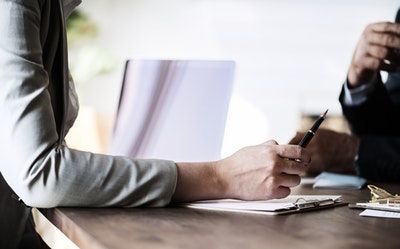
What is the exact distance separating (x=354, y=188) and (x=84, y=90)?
13.8 ft

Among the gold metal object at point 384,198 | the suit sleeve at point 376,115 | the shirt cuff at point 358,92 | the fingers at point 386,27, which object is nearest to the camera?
the gold metal object at point 384,198

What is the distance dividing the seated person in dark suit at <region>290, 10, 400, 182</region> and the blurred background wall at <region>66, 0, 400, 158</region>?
3.51m

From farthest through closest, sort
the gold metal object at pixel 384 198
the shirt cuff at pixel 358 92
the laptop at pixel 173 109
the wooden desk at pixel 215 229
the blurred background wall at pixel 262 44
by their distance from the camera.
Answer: the blurred background wall at pixel 262 44 < the shirt cuff at pixel 358 92 < the laptop at pixel 173 109 < the gold metal object at pixel 384 198 < the wooden desk at pixel 215 229

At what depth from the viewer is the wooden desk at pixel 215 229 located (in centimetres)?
83

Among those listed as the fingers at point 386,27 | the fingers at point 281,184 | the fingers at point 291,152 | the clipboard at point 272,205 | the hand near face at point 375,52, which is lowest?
the clipboard at point 272,205

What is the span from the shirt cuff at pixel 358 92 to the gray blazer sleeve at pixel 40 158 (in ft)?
3.15

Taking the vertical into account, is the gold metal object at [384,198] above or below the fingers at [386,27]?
below

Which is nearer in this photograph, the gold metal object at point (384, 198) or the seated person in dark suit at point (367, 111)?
the gold metal object at point (384, 198)

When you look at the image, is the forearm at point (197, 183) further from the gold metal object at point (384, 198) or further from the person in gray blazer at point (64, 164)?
the gold metal object at point (384, 198)

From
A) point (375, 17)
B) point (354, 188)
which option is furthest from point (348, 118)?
point (375, 17)

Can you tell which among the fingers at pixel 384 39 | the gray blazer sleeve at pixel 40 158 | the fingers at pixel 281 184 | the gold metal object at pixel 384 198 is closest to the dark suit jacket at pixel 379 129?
the fingers at pixel 384 39

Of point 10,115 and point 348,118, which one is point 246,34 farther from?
point 10,115

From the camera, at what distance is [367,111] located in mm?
2014

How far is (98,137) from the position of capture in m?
4.75
